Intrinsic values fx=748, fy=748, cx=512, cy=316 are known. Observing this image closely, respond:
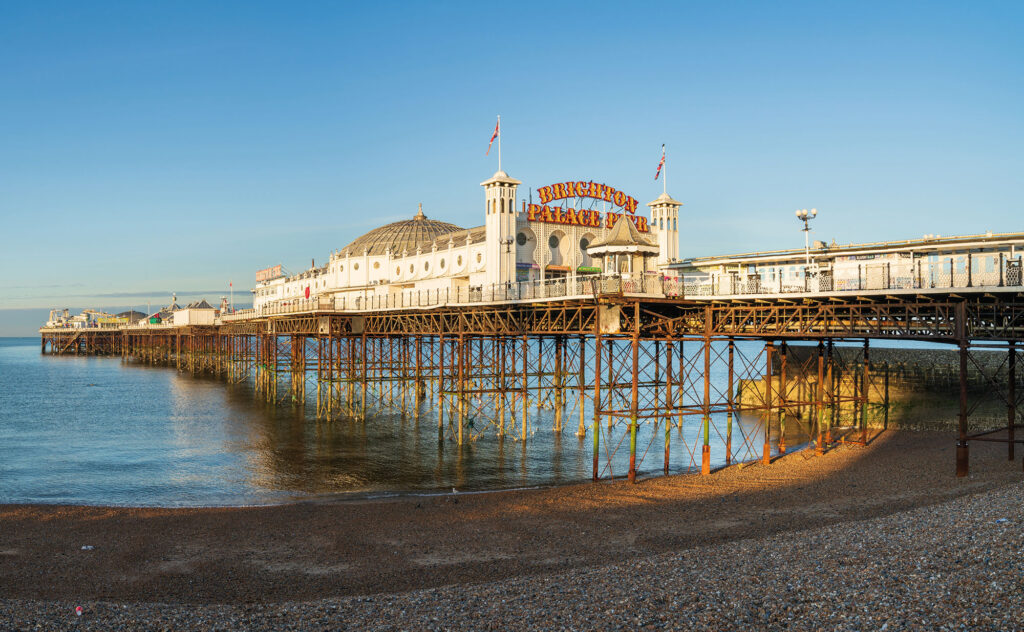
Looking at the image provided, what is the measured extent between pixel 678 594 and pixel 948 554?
4.83 m

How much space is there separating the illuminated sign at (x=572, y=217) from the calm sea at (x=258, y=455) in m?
12.0

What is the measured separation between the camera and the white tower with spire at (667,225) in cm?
4244

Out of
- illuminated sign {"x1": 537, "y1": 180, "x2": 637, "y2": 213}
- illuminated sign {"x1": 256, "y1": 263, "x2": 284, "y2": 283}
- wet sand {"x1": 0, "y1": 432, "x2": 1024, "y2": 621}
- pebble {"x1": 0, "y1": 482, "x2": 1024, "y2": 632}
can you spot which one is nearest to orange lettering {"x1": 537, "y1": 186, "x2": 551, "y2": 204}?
illuminated sign {"x1": 537, "y1": 180, "x2": 637, "y2": 213}

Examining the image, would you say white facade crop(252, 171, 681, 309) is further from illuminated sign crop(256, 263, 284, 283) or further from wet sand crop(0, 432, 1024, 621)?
illuminated sign crop(256, 263, 284, 283)

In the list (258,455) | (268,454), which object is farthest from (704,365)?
(258,455)

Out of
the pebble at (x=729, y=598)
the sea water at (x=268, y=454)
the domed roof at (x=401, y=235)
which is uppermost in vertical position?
the domed roof at (x=401, y=235)

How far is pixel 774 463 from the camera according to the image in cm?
3072

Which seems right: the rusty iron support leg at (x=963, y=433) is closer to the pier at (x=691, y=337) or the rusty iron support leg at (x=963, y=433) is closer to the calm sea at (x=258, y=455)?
the pier at (x=691, y=337)

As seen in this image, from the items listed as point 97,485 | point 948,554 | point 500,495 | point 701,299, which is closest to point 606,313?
point 701,299

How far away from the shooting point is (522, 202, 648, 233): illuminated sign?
41938 mm

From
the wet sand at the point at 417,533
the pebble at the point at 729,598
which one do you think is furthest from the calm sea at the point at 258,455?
the pebble at the point at 729,598

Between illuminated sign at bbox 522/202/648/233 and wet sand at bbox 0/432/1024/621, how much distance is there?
61.6 feet

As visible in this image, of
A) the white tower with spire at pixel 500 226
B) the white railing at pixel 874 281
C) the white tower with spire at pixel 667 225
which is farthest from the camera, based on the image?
the white tower with spire at pixel 667 225

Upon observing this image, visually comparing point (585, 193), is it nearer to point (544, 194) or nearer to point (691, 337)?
point (544, 194)
